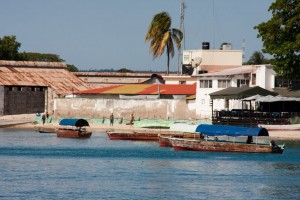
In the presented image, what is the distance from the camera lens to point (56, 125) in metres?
119

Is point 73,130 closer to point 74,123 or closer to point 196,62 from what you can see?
point 74,123

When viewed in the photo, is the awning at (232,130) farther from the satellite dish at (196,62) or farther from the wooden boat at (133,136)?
the satellite dish at (196,62)

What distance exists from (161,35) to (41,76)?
22.2 meters

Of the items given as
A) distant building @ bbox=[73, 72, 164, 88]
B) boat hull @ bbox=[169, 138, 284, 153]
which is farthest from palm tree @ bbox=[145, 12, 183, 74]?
boat hull @ bbox=[169, 138, 284, 153]

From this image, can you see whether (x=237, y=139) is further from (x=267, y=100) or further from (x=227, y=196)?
(x=227, y=196)

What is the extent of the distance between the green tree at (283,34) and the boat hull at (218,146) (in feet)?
58.2

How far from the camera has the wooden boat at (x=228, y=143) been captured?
279ft

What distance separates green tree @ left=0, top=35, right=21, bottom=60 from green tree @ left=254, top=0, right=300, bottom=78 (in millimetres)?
81668

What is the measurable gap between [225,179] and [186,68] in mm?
74823

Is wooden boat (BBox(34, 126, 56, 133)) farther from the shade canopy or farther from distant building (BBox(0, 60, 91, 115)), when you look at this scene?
the shade canopy

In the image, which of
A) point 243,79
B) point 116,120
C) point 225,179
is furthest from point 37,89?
point 225,179

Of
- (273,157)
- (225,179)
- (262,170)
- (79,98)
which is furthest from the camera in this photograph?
(79,98)

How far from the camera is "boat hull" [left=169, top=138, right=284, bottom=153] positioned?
3337 inches

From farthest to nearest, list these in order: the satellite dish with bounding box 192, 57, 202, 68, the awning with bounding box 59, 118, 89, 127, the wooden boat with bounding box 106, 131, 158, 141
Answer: the satellite dish with bounding box 192, 57, 202, 68 → the awning with bounding box 59, 118, 89, 127 → the wooden boat with bounding box 106, 131, 158, 141
